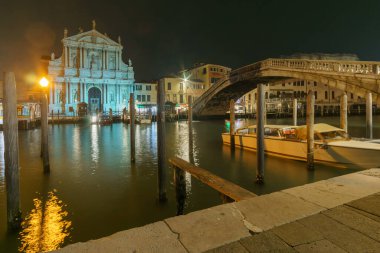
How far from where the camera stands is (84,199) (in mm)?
7480

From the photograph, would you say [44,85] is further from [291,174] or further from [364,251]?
[364,251]

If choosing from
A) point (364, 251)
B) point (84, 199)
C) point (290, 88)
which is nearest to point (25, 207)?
point (84, 199)

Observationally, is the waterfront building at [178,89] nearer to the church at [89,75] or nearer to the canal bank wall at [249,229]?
the church at [89,75]

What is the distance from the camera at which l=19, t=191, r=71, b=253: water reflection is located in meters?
5.05

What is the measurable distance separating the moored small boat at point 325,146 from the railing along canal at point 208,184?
6506 mm

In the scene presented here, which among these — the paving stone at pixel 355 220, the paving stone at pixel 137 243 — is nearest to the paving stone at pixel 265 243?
the paving stone at pixel 137 243

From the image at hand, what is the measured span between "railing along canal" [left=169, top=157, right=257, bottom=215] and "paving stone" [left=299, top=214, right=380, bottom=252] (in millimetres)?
1187

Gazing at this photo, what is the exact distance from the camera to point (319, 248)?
253 cm

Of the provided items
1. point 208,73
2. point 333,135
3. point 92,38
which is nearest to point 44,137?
point 333,135

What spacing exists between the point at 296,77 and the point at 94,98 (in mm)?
38241

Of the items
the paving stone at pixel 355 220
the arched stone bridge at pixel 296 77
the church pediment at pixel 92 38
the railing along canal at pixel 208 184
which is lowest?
the railing along canal at pixel 208 184

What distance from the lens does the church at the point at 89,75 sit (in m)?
49.1

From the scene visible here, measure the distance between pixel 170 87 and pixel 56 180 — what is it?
49579 mm

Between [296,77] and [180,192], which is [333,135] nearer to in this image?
[180,192]
